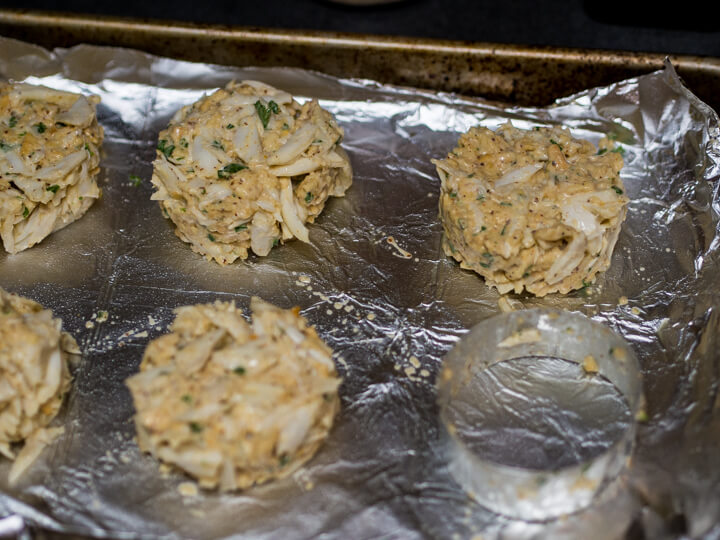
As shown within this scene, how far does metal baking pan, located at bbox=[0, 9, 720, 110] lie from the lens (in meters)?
4.38

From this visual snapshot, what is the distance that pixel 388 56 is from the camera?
4.51 meters

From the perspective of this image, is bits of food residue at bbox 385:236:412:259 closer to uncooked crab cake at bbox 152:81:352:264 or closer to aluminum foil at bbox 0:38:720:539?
aluminum foil at bbox 0:38:720:539

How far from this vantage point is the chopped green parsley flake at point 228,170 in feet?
12.2

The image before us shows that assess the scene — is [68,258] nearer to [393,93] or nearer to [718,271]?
[393,93]

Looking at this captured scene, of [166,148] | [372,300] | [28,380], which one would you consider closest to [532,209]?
[372,300]

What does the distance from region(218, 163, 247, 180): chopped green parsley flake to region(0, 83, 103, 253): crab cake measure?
27.1 inches

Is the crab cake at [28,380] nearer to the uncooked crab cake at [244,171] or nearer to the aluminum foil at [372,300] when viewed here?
the aluminum foil at [372,300]

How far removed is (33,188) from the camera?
12.4 ft

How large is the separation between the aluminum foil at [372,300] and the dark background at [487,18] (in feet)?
4.09

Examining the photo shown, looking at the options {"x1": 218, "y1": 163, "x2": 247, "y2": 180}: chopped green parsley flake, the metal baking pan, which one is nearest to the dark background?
the metal baking pan

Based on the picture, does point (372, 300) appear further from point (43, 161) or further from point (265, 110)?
point (43, 161)

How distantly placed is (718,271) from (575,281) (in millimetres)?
633

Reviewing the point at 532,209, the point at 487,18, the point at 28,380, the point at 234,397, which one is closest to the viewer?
the point at 234,397

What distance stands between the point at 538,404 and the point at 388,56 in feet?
6.66
